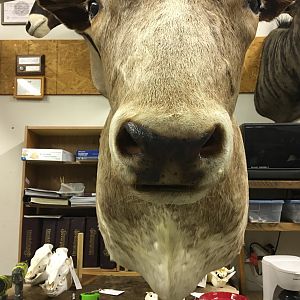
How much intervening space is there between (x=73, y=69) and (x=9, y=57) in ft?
1.68

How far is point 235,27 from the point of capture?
57 centimetres

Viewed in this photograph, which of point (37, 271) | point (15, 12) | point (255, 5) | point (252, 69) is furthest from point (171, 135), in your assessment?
point (15, 12)

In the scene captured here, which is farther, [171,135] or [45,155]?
[45,155]

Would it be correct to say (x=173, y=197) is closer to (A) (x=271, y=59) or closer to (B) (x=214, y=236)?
(B) (x=214, y=236)

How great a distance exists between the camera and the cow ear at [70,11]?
0.66m

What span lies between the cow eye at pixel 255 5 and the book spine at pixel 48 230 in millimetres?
2384

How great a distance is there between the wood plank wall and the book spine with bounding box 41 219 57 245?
0.97 meters

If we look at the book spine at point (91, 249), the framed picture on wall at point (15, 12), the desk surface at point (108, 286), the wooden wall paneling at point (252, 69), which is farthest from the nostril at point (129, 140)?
the framed picture on wall at point (15, 12)

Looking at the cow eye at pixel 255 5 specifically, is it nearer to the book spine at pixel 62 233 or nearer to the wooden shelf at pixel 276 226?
the wooden shelf at pixel 276 226

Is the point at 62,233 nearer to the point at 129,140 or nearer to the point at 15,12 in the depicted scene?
the point at 15,12

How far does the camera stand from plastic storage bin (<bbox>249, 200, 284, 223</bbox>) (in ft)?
7.18

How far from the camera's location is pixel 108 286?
211 cm

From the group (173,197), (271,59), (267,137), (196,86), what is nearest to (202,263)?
(173,197)

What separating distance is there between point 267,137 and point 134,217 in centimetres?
156
